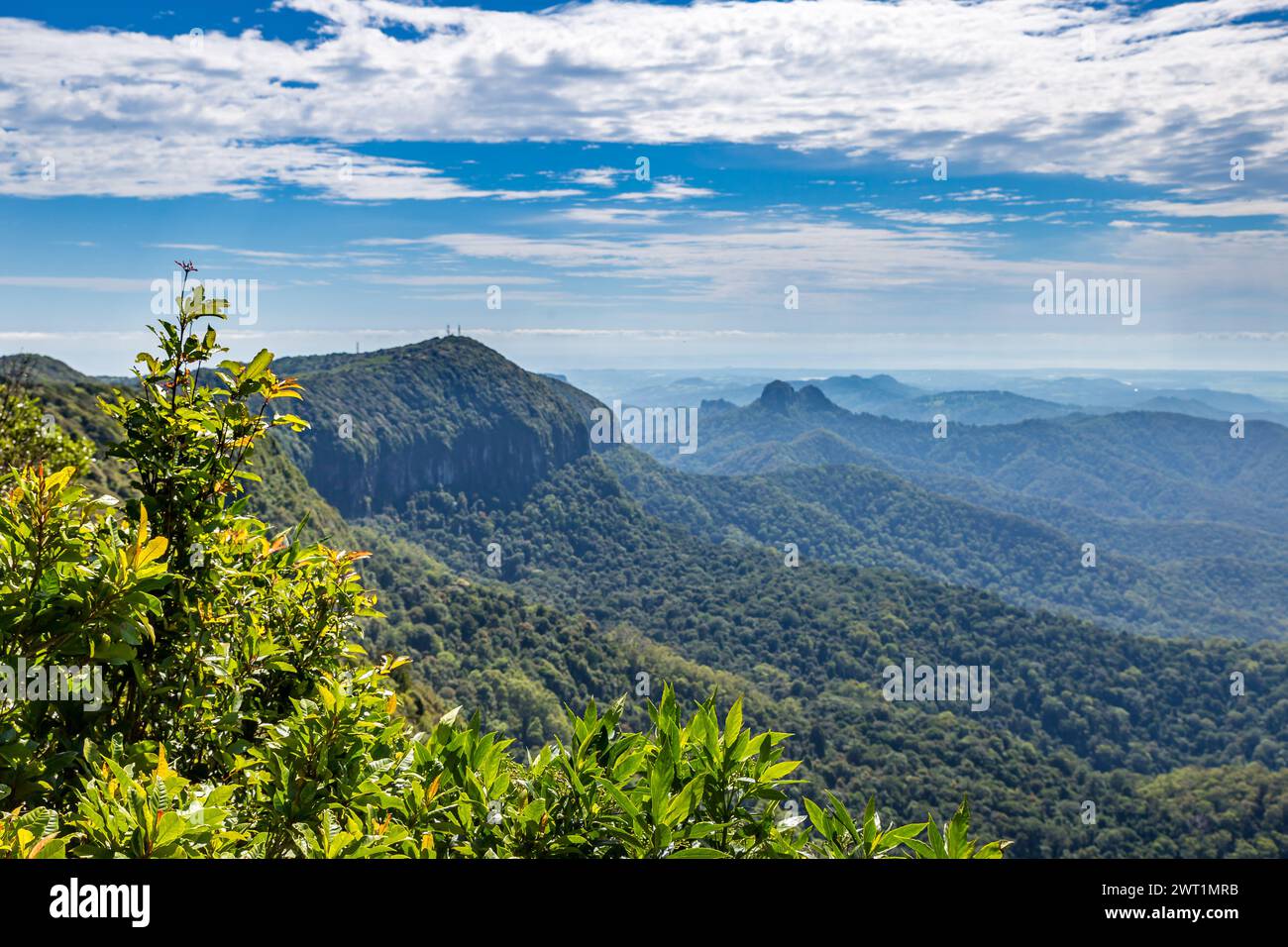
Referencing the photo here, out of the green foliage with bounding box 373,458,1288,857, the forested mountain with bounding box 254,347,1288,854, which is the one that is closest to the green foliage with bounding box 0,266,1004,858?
the forested mountain with bounding box 254,347,1288,854

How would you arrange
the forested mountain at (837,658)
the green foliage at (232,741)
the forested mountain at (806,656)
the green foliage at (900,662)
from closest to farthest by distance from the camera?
the green foliage at (232,741) < the forested mountain at (806,656) < the forested mountain at (837,658) < the green foliage at (900,662)

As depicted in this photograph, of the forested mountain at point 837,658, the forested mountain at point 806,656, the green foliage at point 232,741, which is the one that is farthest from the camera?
the forested mountain at point 837,658

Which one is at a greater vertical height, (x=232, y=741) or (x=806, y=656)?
(x=232, y=741)

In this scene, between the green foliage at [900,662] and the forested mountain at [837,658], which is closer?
the forested mountain at [837,658]

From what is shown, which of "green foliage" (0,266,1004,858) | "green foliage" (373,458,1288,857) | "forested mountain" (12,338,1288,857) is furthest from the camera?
"green foliage" (373,458,1288,857)

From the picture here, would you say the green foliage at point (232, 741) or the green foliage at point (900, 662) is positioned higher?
the green foliage at point (232, 741)

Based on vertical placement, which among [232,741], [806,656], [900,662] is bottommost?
[900,662]

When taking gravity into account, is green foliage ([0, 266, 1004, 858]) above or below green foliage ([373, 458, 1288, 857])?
above

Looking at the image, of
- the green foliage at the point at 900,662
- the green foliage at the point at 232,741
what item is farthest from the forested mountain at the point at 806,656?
the green foliage at the point at 232,741

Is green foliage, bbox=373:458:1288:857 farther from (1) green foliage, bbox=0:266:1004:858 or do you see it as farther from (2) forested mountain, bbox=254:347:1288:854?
(1) green foliage, bbox=0:266:1004:858

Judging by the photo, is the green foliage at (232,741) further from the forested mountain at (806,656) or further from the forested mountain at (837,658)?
the forested mountain at (837,658)

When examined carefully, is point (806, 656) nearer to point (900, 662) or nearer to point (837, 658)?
point (837, 658)

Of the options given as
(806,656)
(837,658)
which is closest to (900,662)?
(837,658)

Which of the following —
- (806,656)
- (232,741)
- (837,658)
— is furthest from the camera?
(806,656)
